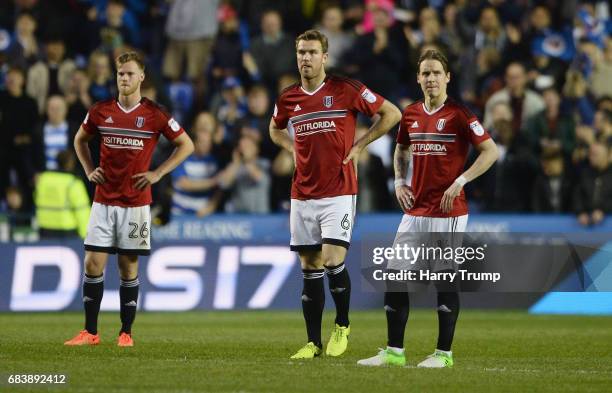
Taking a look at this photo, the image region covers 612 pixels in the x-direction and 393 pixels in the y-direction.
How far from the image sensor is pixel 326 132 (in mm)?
11633

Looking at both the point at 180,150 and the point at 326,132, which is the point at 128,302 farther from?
the point at 326,132

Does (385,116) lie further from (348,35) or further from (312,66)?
(348,35)

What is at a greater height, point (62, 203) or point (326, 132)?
point (326, 132)

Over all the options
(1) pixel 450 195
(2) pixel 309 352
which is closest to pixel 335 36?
(2) pixel 309 352

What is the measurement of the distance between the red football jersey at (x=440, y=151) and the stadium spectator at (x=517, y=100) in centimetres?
1012

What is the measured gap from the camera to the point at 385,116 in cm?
1178

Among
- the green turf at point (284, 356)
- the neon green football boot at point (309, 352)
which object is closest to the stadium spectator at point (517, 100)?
the green turf at point (284, 356)

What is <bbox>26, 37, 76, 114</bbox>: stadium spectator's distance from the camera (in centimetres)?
2166

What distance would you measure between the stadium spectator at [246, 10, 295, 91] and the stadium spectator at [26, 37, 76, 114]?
3046mm

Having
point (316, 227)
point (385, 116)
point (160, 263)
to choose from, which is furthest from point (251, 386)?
point (160, 263)

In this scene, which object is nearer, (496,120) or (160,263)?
(160,263)

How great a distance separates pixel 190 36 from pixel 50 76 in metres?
2.52

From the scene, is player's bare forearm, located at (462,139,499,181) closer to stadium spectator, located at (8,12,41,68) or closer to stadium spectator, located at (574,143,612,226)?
stadium spectator, located at (574,143,612,226)

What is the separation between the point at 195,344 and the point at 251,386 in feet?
12.0
